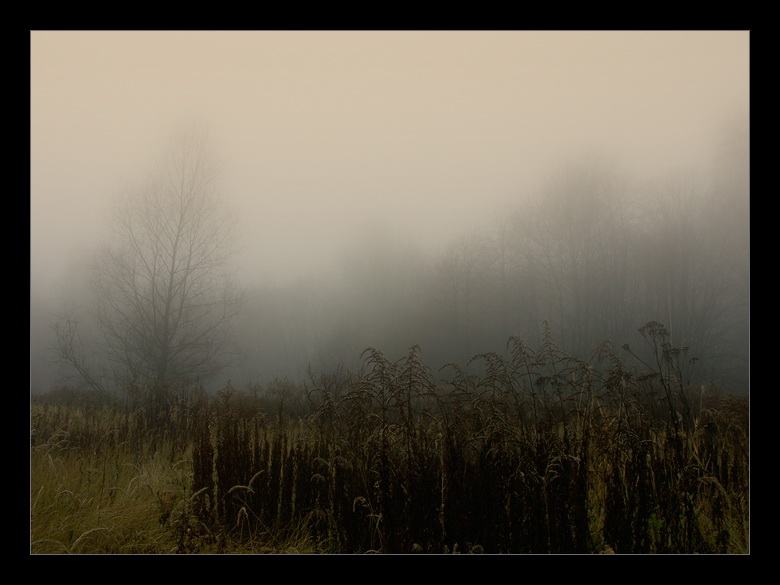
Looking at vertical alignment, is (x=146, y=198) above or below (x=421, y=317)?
above

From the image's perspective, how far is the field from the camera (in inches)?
143

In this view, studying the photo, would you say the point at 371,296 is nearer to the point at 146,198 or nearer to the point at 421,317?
the point at 421,317

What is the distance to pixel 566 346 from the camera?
4609mm

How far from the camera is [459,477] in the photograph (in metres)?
3.63

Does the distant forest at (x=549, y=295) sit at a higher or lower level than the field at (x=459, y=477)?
higher

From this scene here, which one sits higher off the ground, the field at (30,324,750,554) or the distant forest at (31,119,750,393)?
the distant forest at (31,119,750,393)

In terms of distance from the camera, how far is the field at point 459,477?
364cm
